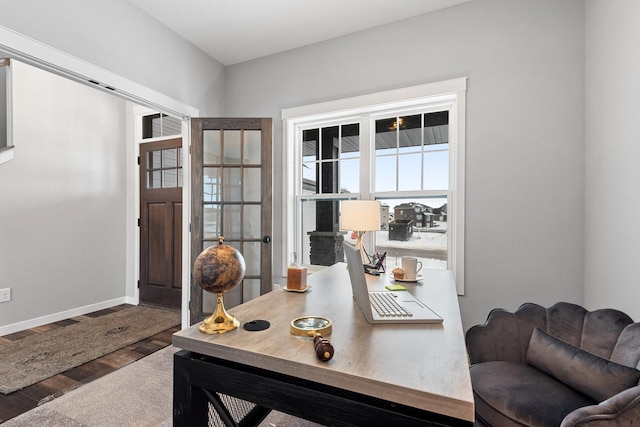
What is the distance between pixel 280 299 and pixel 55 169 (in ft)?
12.0

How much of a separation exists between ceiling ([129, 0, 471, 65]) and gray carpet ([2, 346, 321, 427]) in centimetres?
300

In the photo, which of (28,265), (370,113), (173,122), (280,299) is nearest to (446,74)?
(370,113)

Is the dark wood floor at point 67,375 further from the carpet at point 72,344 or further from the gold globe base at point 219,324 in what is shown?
the gold globe base at point 219,324

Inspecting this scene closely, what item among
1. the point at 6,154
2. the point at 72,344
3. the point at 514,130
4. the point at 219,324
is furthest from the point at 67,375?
the point at 514,130

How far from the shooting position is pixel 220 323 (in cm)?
111

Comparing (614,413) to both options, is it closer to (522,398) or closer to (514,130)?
(522,398)

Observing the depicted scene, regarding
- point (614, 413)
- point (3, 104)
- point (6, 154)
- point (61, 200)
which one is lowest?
point (614, 413)

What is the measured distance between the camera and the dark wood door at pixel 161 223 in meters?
3.97

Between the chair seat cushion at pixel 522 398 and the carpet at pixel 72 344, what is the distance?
289 centimetres

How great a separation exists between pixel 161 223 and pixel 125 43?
220cm

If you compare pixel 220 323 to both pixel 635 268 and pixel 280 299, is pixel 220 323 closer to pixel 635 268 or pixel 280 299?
A: pixel 280 299

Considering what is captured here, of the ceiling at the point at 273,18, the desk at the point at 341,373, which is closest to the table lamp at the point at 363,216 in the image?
the desk at the point at 341,373

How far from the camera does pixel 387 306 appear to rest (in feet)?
4.34

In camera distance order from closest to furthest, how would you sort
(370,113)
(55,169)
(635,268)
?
(635,268) → (370,113) → (55,169)
